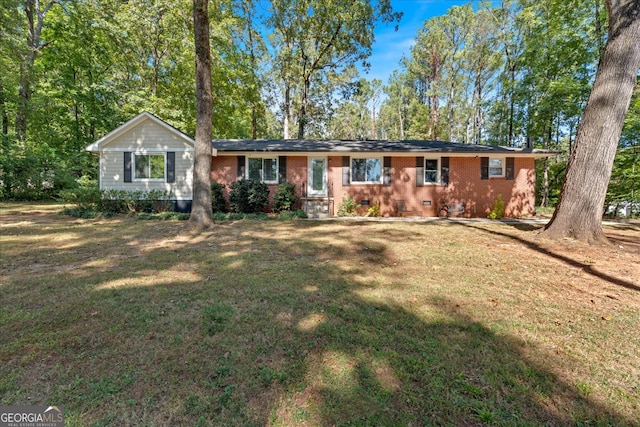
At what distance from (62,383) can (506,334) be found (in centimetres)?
369

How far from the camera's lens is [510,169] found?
39.3 feet

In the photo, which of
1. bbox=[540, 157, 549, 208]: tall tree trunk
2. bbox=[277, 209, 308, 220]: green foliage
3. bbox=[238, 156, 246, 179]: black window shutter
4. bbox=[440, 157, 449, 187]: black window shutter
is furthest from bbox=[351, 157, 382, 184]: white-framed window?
bbox=[540, 157, 549, 208]: tall tree trunk

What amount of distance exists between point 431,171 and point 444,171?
52 centimetres

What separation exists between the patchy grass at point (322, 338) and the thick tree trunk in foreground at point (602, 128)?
0.94m

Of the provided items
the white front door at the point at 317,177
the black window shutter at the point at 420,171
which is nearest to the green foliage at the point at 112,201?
the white front door at the point at 317,177

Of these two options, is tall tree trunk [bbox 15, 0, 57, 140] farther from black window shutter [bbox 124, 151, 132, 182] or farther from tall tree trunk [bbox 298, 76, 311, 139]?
tall tree trunk [bbox 298, 76, 311, 139]

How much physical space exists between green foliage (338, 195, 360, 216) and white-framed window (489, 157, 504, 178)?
→ 6045 mm

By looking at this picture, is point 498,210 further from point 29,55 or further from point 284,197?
point 29,55

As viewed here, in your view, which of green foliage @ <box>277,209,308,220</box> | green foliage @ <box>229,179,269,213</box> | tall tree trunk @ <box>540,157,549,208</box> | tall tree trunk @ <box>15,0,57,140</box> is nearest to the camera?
green foliage @ <box>277,209,308,220</box>

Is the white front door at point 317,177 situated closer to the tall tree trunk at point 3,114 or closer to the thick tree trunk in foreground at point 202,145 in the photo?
the thick tree trunk in foreground at point 202,145

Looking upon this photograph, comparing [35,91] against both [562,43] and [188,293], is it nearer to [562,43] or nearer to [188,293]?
[188,293]

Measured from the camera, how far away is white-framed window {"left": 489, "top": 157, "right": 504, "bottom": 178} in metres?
12.1

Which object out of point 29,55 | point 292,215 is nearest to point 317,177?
point 292,215

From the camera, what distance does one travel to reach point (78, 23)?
1652cm
